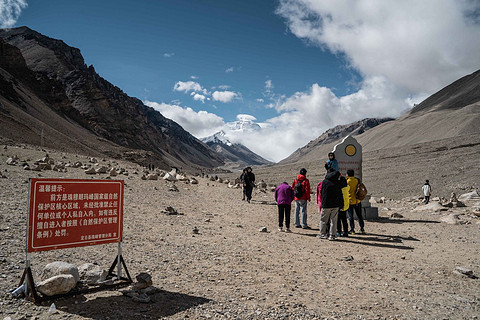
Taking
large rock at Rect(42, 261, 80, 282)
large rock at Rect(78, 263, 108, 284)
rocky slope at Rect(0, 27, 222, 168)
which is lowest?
large rock at Rect(78, 263, 108, 284)

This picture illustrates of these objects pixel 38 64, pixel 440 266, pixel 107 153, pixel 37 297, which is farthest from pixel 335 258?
pixel 38 64

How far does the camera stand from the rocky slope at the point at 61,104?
141 ft

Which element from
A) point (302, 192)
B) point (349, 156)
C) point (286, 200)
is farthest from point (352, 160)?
point (286, 200)

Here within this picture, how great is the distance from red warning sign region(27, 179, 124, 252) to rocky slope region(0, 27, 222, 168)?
1332 inches

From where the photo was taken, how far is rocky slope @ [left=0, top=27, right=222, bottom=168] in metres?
43.0

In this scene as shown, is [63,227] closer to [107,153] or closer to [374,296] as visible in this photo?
[374,296]

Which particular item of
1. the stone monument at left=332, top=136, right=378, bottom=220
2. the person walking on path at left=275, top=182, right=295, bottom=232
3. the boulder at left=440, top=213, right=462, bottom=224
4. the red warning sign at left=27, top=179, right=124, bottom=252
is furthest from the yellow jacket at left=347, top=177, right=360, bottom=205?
the red warning sign at left=27, top=179, right=124, bottom=252

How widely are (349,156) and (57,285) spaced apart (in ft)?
38.7

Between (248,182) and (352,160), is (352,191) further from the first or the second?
→ (248,182)

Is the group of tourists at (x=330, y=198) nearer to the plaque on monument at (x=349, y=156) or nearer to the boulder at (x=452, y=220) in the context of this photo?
the plaque on monument at (x=349, y=156)

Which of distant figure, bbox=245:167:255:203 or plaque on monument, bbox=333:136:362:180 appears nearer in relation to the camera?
plaque on monument, bbox=333:136:362:180

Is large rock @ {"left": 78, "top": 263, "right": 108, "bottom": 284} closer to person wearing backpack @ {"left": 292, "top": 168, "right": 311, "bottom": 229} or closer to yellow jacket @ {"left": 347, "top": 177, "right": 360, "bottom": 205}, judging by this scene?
person wearing backpack @ {"left": 292, "top": 168, "right": 311, "bottom": 229}

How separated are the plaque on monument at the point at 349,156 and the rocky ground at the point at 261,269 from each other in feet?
9.82

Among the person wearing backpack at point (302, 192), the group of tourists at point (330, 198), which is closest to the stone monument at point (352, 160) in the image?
the group of tourists at point (330, 198)
